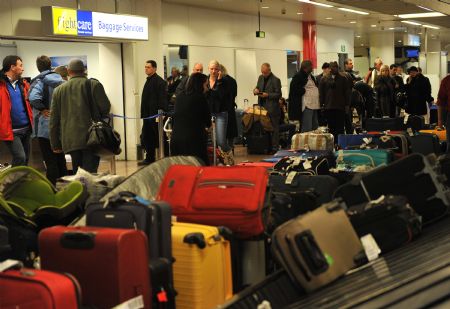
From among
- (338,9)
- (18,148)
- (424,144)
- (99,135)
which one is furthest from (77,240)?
(338,9)

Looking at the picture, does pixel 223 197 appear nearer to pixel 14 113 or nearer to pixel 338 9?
pixel 14 113

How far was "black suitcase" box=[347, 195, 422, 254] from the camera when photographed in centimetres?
379

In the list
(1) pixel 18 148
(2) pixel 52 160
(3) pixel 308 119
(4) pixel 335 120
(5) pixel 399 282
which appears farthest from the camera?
(3) pixel 308 119

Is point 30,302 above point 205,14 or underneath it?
underneath

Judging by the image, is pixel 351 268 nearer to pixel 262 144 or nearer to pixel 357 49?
pixel 262 144

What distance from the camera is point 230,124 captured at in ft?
40.6

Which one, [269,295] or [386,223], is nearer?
[269,295]

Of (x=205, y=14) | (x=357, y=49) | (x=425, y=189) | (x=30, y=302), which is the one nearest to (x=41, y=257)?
(x=30, y=302)

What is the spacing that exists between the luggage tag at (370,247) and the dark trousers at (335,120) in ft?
30.1

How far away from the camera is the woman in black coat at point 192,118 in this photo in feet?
26.2

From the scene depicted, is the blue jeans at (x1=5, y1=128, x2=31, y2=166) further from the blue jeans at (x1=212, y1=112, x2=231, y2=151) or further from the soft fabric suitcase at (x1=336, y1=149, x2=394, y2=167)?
the blue jeans at (x1=212, y1=112, x2=231, y2=151)

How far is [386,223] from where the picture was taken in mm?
3785

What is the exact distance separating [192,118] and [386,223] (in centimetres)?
443

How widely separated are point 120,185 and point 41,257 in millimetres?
1170
